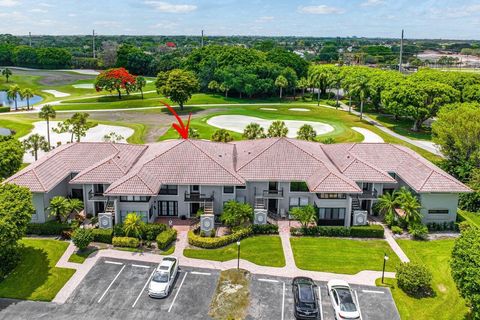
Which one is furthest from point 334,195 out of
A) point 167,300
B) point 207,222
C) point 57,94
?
point 57,94

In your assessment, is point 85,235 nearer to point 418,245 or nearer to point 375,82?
point 418,245

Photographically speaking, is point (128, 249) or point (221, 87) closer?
point (128, 249)

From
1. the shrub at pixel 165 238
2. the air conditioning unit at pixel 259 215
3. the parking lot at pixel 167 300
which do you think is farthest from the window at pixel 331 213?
the shrub at pixel 165 238

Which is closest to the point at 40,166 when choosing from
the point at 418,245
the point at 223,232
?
the point at 223,232

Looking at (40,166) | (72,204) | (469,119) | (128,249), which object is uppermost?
(469,119)

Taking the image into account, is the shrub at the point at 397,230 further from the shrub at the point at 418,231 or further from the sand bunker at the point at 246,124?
the sand bunker at the point at 246,124

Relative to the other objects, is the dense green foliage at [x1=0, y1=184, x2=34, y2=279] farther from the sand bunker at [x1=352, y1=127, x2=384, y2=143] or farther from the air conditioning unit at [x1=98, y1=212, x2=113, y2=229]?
the sand bunker at [x1=352, y1=127, x2=384, y2=143]
